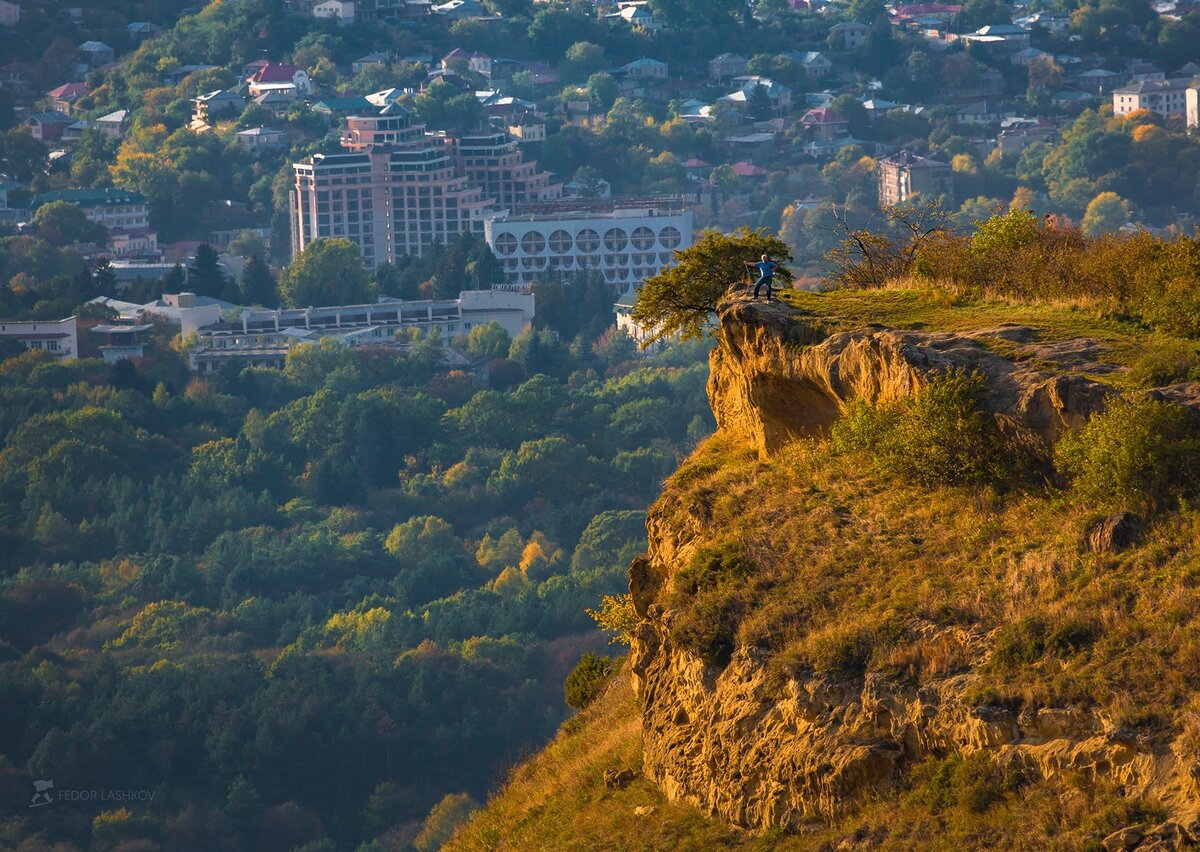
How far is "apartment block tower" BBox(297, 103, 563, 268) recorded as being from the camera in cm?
14125

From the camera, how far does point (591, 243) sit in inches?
5226

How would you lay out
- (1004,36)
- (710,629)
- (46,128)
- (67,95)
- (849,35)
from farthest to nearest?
(849,35) → (1004,36) → (67,95) → (46,128) → (710,629)

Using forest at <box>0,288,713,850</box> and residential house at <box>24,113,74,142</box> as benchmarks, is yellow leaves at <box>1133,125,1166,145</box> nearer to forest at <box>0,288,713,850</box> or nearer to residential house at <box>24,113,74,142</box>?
forest at <box>0,288,713,850</box>

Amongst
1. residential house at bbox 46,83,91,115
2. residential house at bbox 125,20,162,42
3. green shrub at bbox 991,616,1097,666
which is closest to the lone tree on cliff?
green shrub at bbox 991,616,1097,666

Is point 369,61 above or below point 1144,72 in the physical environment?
above

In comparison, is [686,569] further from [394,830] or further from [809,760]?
[394,830]

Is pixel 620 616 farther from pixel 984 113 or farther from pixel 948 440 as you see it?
pixel 984 113

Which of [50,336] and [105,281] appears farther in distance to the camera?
[105,281]

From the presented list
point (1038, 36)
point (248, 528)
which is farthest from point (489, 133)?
point (248, 528)

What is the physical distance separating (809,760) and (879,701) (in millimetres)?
742

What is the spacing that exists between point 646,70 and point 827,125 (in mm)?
22022

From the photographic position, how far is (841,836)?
1830cm

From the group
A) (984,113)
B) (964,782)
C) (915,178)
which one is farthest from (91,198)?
(964,782)

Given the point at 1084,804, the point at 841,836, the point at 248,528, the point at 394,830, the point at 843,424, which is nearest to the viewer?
the point at 1084,804
